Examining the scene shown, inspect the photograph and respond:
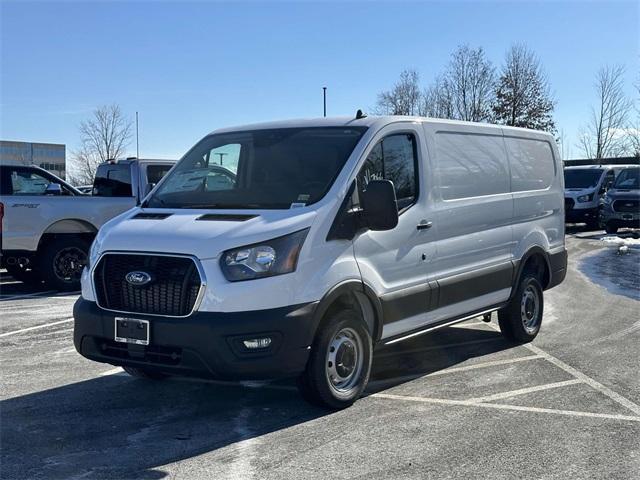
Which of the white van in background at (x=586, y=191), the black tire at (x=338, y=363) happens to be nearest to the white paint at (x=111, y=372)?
the black tire at (x=338, y=363)

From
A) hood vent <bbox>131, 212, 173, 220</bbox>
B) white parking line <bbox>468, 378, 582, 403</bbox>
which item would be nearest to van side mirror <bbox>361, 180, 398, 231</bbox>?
hood vent <bbox>131, 212, 173, 220</bbox>

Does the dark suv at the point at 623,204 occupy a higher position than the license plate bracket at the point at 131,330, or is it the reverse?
the dark suv at the point at 623,204

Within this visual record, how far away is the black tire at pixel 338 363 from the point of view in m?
4.89

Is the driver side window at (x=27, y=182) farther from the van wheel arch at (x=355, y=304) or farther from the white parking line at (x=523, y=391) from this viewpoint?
the white parking line at (x=523, y=391)

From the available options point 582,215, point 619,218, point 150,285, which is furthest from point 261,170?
point 582,215

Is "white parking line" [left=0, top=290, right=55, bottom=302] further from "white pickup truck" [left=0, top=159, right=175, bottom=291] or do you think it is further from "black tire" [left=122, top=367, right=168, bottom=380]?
"black tire" [left=122, top=367, right=168, bottom=380]

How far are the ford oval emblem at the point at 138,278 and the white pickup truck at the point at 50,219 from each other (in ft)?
20.7

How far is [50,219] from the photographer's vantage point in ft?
34.4

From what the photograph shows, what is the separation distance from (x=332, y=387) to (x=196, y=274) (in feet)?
4.36

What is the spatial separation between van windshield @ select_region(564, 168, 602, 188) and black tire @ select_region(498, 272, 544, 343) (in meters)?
17.3

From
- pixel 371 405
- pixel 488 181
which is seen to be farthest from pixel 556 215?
pixel 371 405

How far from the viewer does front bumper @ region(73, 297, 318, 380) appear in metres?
4.49

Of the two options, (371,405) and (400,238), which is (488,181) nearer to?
(400,238)

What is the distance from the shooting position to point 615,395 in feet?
18.2
